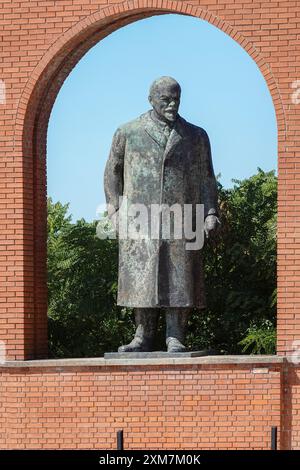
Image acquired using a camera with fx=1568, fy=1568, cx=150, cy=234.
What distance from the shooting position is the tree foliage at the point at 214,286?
62.4ft

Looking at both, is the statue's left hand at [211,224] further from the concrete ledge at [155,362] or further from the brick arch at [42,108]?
the brick arch at [42,108]

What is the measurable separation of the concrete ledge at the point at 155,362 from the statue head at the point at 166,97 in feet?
7.89

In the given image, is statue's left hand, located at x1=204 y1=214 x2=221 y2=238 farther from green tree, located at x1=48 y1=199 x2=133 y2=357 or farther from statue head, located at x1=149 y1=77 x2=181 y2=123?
green tree, located at x1=48 y1=199 x2=133 y2=357

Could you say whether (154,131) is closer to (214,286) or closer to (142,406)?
(142,406)

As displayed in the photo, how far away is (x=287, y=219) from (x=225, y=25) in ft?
6.65

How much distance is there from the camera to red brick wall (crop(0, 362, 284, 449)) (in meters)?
15.2

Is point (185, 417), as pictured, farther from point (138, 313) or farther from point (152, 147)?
point (152, 147)

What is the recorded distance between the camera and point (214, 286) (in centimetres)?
1920

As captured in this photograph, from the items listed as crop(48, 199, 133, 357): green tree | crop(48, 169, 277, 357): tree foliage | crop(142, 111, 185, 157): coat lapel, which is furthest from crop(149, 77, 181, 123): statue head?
crop(48, 199, 133, 357): green tree

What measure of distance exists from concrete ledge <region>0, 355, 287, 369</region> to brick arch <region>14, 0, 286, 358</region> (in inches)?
11.4

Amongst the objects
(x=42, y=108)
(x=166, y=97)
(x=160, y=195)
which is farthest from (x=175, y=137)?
(x=42, y=108)

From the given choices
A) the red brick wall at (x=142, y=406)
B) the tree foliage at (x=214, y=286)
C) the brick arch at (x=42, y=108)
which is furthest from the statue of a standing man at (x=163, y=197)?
the tree foliage at (x=214, y=286)
